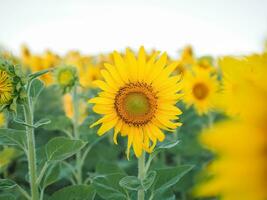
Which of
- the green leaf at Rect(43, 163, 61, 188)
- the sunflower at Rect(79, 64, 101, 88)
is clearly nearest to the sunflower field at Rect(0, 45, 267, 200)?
the green leaf at Rect(43, 163, 61, 188)

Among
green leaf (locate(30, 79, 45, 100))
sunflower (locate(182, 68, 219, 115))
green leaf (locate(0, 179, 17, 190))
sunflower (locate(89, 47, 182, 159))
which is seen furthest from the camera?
sunflower (locate(182, 68, 219, 115))

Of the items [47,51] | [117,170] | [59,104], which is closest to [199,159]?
[117,170]

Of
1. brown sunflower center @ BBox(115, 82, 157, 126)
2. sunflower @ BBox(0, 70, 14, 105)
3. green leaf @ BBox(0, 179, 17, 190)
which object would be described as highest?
sunflower @ BBox(0, 70, 14, 105)

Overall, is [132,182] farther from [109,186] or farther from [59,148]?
[59,148]

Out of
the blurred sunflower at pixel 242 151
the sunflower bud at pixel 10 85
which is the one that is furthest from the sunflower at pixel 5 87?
the blurred sunflower at pixel 242 151

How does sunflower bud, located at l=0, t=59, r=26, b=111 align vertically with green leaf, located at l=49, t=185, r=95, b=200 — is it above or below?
above

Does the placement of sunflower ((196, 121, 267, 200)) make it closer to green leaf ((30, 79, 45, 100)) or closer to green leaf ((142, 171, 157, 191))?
green leaf ((142, 171, 157, 191))

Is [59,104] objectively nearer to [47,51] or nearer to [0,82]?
[47,51]
